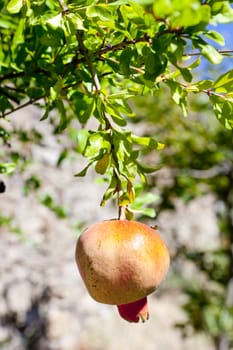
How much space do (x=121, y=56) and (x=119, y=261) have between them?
0.23 metres

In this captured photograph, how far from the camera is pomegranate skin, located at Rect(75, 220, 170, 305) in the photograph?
69 cm

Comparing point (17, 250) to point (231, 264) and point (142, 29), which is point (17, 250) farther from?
point (142, 29)

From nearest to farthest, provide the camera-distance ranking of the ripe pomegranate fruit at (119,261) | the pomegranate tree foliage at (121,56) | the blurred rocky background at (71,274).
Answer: the pomegranate tree foliage at (121,56) < the ripe pomegranate fruit at (119,261) < the blurred rocky background at (71,274)

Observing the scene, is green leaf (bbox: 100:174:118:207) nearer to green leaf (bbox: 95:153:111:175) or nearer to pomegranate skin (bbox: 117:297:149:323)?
green leaf (bbox: 95:153:111:175)

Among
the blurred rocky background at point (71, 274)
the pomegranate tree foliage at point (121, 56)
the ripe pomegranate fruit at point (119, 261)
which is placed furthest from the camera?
the blurred rocky background at point (71, 274)

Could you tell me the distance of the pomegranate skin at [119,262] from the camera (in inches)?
27.1

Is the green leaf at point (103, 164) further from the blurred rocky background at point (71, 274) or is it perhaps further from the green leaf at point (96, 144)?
the blurred rocky background at point (71, 274)

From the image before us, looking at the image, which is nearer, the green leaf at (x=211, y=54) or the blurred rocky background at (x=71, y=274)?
the green leaf at (x=211, y=54)

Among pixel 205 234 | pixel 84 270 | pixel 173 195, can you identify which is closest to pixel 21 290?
pixel 173 195

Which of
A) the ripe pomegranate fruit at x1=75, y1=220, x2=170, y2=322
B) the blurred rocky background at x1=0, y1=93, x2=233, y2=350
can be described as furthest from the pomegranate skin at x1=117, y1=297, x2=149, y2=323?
the blurred rocky background at x1=0, y1=93, x2=233, y2=350

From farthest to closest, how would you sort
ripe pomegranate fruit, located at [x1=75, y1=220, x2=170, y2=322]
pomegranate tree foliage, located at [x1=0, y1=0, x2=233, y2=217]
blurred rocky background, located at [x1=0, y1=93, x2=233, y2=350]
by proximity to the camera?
blurred rocky background, located at [x1=0, y1=93, x2=233, y2=350] → ripe pomegranate fruit, located at [x1=75, y1=220, x2=170, y2=322] → pomegranate tree foliage, located at [x1=0, y1=0, x2=233, y2=217]

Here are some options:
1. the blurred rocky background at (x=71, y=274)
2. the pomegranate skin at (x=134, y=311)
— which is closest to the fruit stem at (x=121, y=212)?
the pomegranate skin at (x=134, y=311)

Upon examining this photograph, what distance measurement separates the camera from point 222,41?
64cm

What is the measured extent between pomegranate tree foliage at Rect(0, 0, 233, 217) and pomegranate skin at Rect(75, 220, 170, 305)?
2.5 inches
